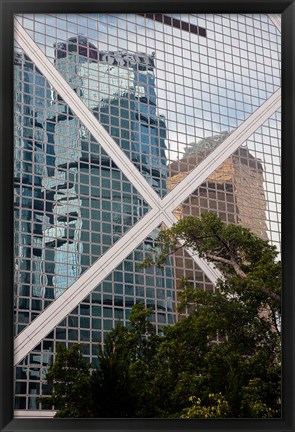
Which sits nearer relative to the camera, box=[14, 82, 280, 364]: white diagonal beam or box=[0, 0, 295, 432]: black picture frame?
box=[0, 0, 295, 432]: black picture frame

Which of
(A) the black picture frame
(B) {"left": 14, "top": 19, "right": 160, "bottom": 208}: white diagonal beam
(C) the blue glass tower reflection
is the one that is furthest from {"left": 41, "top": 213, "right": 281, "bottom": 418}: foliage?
(A) the black picture frame

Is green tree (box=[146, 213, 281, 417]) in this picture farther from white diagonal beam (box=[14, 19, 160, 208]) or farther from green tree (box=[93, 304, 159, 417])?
white diagonal beam (box=[14, 19, 160, 208])

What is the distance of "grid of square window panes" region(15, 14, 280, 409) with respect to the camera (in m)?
3.22

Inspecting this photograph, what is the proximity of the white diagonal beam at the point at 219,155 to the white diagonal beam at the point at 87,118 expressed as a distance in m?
0.09

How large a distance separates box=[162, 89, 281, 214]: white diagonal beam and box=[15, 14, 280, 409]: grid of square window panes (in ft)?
0.10

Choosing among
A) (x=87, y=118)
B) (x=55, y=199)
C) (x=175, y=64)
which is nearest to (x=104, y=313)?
(x=55, y=199)

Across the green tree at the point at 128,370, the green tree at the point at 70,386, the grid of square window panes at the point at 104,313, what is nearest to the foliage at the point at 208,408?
the green tree at the point at 128,370

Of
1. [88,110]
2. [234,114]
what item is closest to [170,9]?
[88,110]

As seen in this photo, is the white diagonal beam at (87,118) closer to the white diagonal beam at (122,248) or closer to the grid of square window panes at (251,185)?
the white diagonal beam at (122,248)

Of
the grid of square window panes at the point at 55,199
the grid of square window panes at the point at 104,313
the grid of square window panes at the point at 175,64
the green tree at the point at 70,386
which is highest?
the grid of square window panes at the point at 175,64

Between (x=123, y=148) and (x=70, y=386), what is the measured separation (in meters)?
→ 1.09

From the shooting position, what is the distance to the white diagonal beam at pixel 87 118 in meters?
3.45

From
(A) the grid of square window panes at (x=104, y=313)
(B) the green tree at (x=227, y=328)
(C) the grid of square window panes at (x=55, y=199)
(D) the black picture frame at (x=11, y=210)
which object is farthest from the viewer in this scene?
(B) the green tree at (x=227, y=328)

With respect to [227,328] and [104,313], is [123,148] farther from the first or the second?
[227,328]
